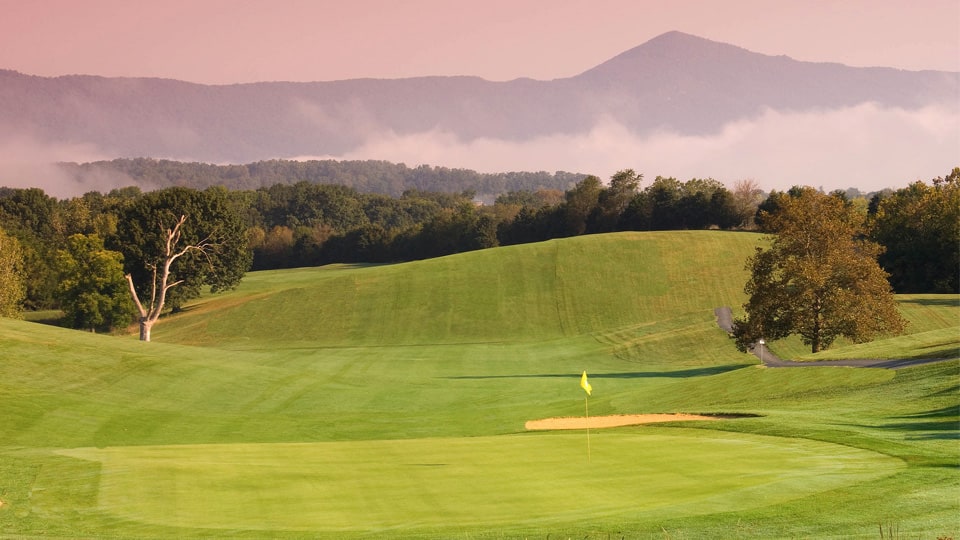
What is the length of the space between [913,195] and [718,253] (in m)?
28.1

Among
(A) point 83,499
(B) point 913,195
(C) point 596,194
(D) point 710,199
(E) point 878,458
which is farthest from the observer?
(C) point 596,194

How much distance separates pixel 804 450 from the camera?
2239cm

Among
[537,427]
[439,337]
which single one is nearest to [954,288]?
[439,337]

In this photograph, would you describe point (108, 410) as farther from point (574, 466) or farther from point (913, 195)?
point (913, 195)

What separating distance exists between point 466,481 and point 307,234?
166m

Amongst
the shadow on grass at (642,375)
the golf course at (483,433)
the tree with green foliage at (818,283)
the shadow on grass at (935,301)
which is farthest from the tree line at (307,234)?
the shadow on grass at (642,375)

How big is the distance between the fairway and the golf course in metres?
0.08

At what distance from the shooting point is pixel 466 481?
19.6m

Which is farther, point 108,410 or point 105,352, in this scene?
point 105,352

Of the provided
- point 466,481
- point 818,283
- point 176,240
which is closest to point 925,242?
point 818,283

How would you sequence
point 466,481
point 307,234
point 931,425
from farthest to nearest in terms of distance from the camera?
point 307,234 → point 931,425 → point 466,481

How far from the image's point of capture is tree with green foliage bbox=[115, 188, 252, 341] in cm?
9181

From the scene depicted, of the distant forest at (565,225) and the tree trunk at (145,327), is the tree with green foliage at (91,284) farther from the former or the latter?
the tree trunk at (145,327)

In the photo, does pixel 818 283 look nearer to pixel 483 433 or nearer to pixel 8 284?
pixel 483 433
